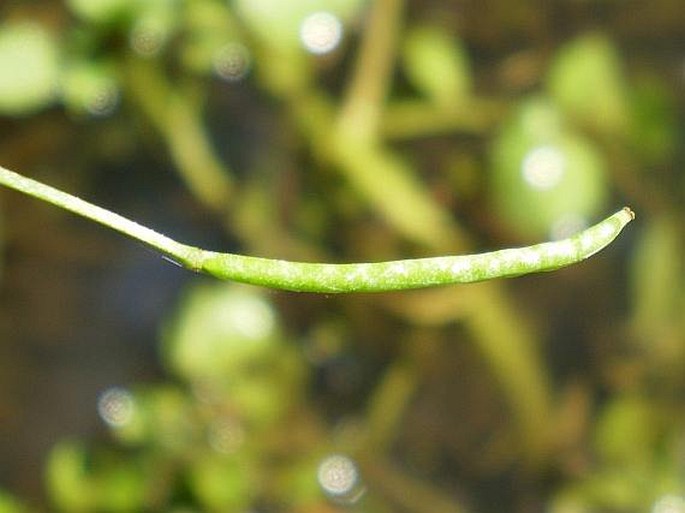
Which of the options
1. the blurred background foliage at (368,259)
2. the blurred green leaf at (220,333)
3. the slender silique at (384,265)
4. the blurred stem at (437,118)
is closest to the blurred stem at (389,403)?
the blurred background foliage at (368,259)

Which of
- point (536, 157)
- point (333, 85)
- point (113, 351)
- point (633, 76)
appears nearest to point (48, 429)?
point (113, 351)

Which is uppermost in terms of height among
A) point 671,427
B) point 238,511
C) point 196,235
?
point 196,235

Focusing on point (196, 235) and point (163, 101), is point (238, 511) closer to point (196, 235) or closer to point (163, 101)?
point (196, 235)

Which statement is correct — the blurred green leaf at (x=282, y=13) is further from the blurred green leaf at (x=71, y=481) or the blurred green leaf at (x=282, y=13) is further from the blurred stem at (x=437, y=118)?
the blurred green leaf at (x=71, y=481)

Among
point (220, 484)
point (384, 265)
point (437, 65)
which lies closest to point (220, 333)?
point (220, 484)

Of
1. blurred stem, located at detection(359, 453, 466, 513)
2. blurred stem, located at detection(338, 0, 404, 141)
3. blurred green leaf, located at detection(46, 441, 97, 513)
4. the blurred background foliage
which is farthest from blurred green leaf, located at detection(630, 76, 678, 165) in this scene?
blurred green leaf, located at detection(46, 441, 97, 513)
